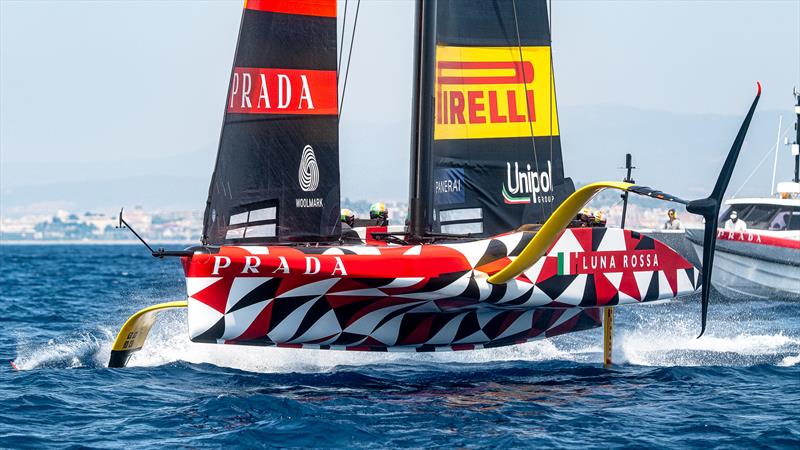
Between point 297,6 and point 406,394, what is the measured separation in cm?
373

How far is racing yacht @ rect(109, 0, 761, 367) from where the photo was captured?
31.9 ft

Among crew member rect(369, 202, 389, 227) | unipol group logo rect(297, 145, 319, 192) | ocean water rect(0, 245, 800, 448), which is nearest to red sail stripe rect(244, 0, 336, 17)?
unipol group logo rect(297, 145, 319, 192)

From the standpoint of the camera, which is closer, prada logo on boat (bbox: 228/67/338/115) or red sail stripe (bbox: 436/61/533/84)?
prada logo on boat (bbox: 228/67/338/115)

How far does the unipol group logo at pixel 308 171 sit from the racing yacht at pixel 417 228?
0.01 m

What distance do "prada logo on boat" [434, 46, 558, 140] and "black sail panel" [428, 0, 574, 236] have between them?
0.03ft

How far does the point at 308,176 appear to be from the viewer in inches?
411

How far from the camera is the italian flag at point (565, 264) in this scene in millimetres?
10570

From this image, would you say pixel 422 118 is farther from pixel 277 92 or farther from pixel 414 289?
pixel 414 289

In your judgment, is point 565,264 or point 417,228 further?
point 417,228

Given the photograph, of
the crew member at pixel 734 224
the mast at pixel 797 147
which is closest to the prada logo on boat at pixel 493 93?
the crew member at pixel 734 224

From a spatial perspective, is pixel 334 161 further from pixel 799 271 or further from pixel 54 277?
pixel 54 277

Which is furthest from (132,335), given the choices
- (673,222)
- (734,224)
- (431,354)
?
(734,224)

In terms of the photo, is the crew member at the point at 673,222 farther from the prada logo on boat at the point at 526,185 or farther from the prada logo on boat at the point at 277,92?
the prada logo on boat at the point at 277,92

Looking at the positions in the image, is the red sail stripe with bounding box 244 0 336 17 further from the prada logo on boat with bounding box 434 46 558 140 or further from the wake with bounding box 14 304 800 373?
the wake with bounding box 14 304 800 373
